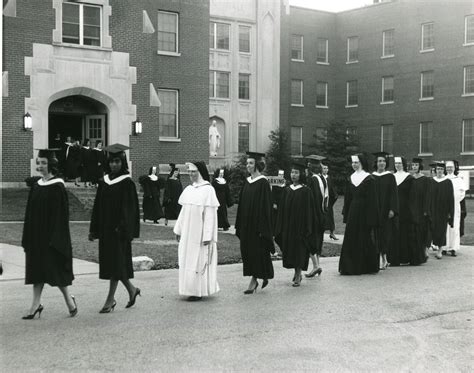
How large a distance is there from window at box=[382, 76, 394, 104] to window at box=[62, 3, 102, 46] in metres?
24.0

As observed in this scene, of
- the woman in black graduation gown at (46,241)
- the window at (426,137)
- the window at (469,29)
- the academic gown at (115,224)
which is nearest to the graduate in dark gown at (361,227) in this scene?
the academic gown at (115,224)

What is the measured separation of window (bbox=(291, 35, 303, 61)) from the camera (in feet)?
157

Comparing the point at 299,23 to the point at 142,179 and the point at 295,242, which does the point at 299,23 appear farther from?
the point at 295,242

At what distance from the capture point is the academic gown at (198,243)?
955 cm

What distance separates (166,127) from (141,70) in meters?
4.25

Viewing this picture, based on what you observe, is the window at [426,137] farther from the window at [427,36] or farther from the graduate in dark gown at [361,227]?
the graduate in dark gown at [361,227]

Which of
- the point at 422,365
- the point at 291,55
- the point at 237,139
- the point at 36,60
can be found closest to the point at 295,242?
the point at 422,365

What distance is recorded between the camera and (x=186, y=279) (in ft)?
31.4

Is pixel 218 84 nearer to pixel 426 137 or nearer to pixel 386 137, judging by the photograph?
pixel 386 137

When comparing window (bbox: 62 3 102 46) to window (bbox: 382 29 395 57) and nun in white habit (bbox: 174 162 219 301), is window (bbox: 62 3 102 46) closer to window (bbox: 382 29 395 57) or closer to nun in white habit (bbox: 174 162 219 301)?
nun in white habit (bbox: 174 162 219 301)

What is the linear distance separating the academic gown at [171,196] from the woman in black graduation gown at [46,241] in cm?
1497

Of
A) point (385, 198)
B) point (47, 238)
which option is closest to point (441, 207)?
point (385, 198)

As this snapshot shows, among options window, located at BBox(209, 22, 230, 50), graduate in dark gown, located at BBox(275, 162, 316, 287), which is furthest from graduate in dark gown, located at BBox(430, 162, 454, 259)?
window, located at BBox(209, 22, 230, 50)

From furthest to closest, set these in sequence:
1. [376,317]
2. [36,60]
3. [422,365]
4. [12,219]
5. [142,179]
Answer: [36,60] → [142,179] → [12,219] → [376,317] → [422,365]
